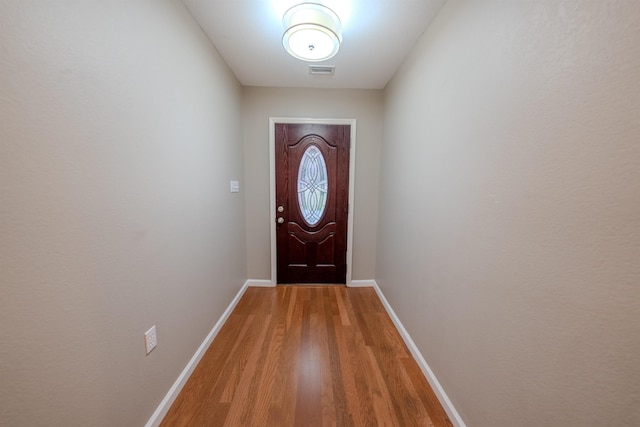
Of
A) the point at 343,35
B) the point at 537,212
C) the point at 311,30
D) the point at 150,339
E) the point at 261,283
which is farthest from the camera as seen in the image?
the point at 261,283

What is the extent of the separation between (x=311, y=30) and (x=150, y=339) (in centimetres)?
200

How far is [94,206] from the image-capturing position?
2.85 feet

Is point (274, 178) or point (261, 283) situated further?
point (261, 283)

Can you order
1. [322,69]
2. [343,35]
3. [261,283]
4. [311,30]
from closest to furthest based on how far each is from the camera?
[311,30] < [343,35] < [322,69] < [261,283]

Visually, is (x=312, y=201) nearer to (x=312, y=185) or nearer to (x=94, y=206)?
(x=312, y=185)

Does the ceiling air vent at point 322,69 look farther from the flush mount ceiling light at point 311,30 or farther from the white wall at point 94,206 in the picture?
the white wall at point 94,206

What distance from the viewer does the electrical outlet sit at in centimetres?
115

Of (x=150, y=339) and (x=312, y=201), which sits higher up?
(x=312, y=201)

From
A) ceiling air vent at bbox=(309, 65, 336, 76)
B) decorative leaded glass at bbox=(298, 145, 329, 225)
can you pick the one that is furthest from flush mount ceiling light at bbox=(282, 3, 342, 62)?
decorative leaded glass at bbox=(298, 145, 329, 225)

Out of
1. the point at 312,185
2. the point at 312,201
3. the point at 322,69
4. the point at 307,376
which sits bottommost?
the point at 307,376

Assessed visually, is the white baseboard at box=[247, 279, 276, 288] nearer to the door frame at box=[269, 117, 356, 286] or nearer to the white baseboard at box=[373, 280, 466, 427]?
the door frame at box=[269, 117, 356, 286]

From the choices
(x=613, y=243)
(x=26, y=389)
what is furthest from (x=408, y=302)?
(x=26, y=389)

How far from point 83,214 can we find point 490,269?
1.64 meters

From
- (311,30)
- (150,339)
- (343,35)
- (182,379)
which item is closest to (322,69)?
(343,35)
